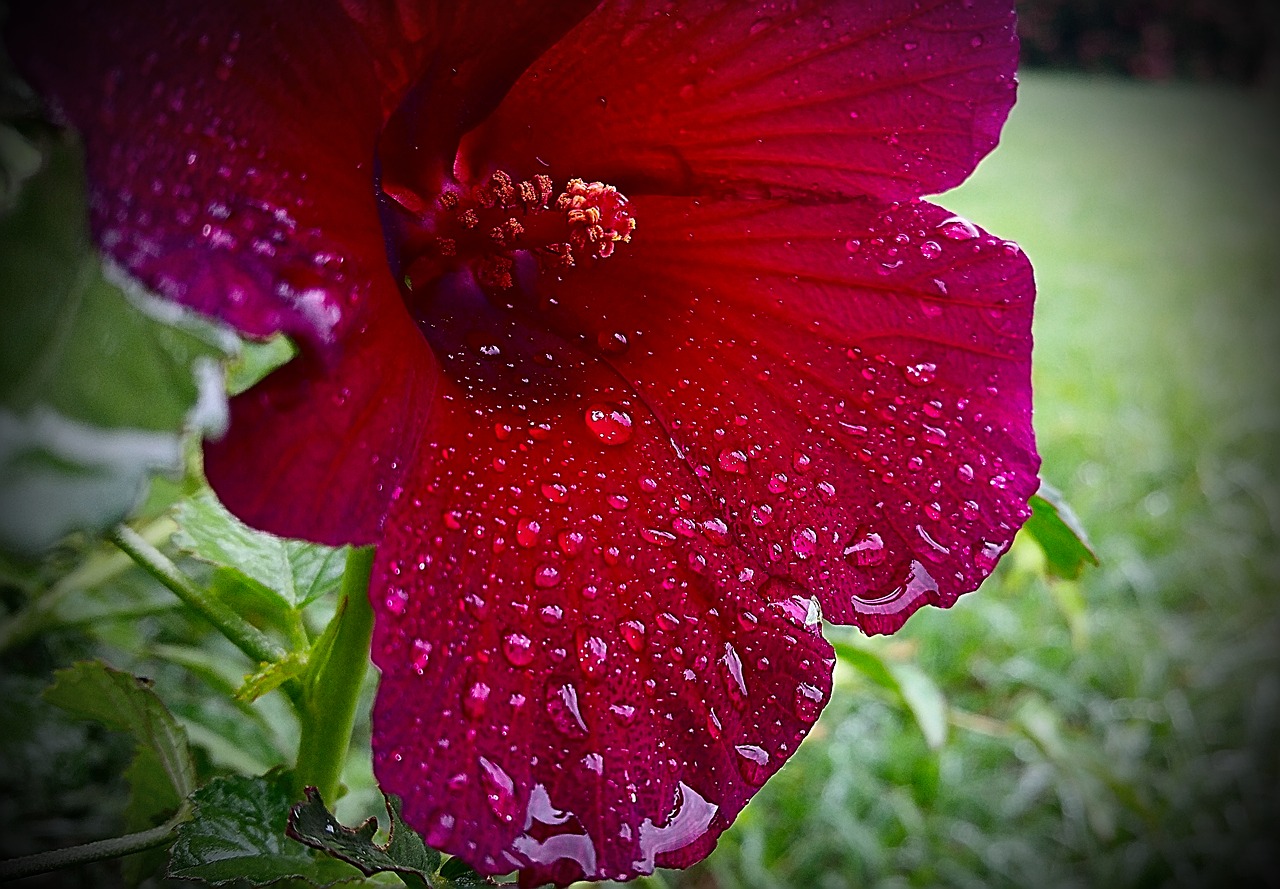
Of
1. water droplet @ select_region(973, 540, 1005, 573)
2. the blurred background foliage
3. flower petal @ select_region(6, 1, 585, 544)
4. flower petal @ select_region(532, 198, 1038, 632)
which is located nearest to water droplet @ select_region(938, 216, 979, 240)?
flower petal @ select_region(532, 198, 1038, 632)

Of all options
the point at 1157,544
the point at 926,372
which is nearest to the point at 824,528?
the point at 926,372

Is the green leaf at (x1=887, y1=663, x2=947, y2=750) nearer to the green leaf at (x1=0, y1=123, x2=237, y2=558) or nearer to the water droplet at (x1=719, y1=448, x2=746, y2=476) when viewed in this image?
the water droplet at (x1=719, y1=448, x2=746, y2=476)

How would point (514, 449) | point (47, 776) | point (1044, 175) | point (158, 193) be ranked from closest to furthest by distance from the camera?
point (158, 193), point (514, 449), point (47, 776), point (1044, 175)

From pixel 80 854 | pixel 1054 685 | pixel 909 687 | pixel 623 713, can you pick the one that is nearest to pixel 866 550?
pixel 623 713

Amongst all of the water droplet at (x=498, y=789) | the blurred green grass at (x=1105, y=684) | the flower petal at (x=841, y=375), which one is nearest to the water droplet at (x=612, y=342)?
the flower petal at (x=841, y=375)

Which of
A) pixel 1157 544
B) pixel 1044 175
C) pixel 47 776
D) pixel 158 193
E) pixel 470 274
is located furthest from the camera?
pixel 1044 175

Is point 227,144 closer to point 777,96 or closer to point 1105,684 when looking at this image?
point 777,96

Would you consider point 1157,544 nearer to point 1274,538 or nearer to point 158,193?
point 1274,538
